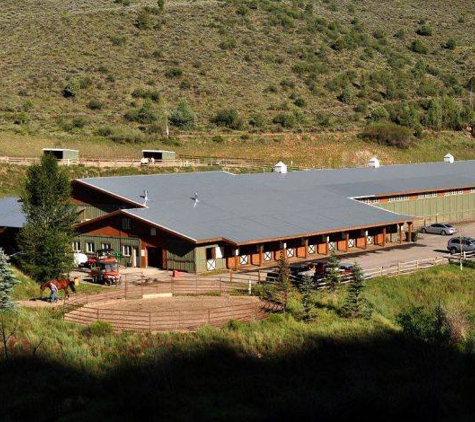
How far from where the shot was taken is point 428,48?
153 m

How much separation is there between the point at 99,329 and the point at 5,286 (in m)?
5.19

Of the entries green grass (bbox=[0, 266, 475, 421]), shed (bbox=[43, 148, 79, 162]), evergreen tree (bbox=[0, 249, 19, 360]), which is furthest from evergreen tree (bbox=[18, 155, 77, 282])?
shed (bbox=[43, 148, 79, 162])

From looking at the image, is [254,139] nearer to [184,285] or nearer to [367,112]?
[367,112]

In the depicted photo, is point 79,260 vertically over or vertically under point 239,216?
under

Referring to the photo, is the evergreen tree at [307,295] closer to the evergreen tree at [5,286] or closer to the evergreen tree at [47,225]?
the evergreen tree at [47,225]

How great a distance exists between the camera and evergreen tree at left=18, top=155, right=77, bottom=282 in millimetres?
45531

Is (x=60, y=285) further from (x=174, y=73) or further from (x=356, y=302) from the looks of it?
(x=174, y=73)

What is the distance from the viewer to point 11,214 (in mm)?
57219

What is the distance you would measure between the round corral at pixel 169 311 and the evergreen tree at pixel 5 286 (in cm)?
246

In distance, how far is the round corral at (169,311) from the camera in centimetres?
3734

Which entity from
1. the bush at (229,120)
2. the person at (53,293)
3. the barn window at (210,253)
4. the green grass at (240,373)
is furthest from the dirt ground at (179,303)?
the bush at (229,120)

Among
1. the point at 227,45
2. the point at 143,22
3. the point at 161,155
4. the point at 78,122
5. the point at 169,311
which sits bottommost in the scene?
the point at 169,311

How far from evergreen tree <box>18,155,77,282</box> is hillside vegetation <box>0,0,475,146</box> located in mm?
48929

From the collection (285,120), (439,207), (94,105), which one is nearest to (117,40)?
(94,105)
